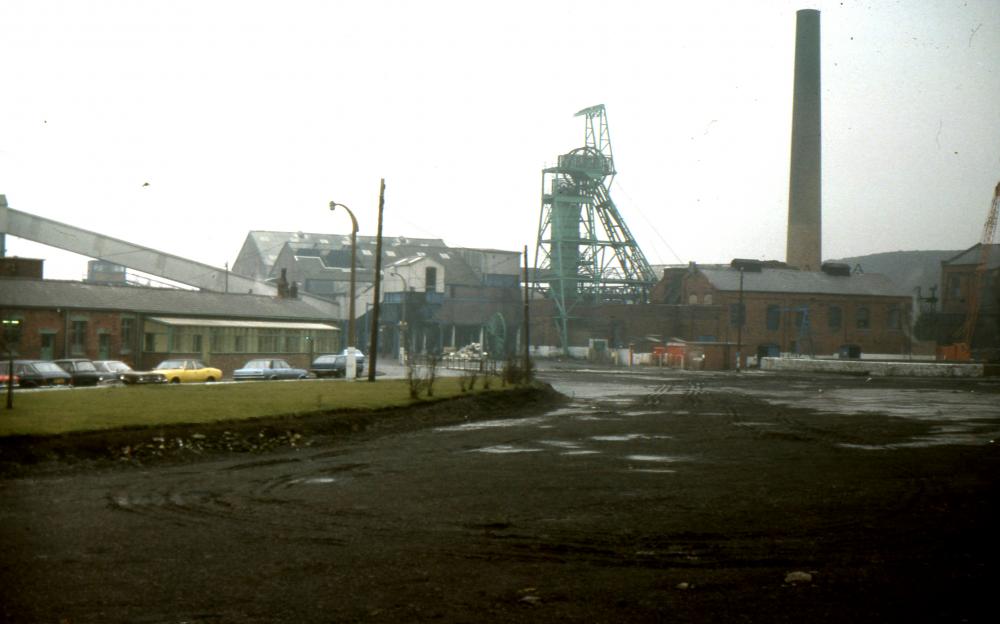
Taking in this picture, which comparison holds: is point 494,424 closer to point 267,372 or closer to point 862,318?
point 267,372

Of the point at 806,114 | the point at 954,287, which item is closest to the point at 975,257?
the point at 954,287

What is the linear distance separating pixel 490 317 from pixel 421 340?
6.55 meters

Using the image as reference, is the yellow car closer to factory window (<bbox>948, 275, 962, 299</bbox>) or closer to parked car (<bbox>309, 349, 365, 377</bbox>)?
parked car (<bbox>309, 349, 365, 377</bbox>)

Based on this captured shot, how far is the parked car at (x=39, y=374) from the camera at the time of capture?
112 feet

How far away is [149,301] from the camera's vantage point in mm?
52406

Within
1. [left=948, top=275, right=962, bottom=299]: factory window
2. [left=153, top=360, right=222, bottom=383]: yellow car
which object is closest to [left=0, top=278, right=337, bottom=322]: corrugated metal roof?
[left=153, top=360, right=222, bottom=383]: yellow car

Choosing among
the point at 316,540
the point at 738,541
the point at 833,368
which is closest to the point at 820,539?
the point at 738,541

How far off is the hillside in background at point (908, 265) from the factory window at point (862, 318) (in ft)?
150

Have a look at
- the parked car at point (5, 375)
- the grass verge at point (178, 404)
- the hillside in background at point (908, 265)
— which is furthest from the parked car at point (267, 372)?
the hillside in background at point (908, 265)

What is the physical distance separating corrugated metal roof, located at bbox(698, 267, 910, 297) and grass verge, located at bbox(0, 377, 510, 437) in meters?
61.5

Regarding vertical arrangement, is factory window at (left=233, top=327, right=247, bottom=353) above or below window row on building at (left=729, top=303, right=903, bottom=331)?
below

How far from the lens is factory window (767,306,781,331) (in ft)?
291

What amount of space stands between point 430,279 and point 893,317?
1718 inches

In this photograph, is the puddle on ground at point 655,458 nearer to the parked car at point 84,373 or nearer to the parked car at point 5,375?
the parked car at point 5,375
